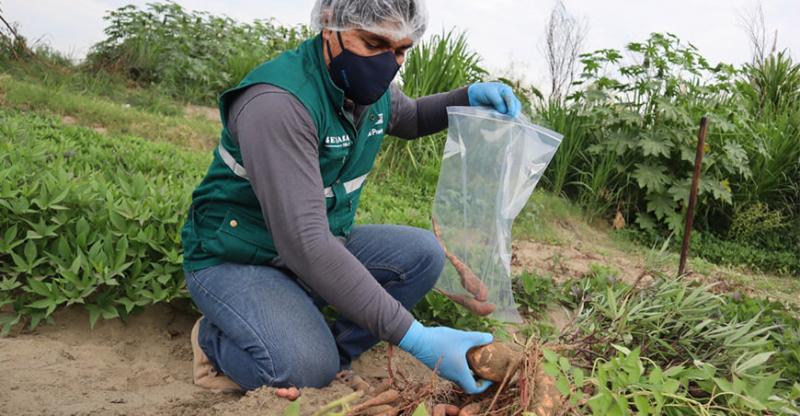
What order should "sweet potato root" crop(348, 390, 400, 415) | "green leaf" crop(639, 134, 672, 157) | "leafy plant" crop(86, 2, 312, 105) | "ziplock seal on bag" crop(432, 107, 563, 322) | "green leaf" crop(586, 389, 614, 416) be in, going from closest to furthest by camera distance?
"green leaf" crop(586, 389, 614, 416), "sweet potato root" crop(348, 390, 400, 415), "ziplock seal on bag" crop(432, 107, 563, 322), "green leaf" crop(639, 134, 672, 157), "leafy plant" crop(86, 2, 312, 105)

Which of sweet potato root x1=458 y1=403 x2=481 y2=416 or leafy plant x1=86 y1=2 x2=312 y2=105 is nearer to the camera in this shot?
sweet potato root x1=458 y1=403 x2=481 y2=416

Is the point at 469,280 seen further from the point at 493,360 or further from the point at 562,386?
the point at 562,386

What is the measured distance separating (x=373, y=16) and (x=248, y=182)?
61cm

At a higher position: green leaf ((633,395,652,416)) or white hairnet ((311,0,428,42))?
white hairnet ((311,0,428,42))

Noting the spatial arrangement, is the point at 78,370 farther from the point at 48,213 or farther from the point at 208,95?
the point at 208,95

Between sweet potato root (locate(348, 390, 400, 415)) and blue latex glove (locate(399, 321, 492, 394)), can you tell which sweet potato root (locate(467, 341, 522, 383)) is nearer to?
blue latex glove (locate(399, 321, 492, 394))

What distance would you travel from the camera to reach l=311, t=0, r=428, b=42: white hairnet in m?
1.89

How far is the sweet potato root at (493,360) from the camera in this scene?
161 cm

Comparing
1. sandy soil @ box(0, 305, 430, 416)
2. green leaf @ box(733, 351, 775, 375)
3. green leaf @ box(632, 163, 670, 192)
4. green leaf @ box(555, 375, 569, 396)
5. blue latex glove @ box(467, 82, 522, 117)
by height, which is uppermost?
A: blue latex glove @ box(467, 82, 522, 117)

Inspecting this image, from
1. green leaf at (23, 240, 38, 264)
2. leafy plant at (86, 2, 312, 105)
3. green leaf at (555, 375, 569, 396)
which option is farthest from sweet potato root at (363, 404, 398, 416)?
leafy plant at (86, 2, 312, 105)

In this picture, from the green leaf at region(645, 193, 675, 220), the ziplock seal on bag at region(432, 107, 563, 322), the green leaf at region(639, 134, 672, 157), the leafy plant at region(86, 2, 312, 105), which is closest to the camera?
the ziplock seal on bag at region(432, 107, 563, 322)

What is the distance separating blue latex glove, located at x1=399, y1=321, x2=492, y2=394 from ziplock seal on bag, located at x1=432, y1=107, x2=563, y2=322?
0.65 metres

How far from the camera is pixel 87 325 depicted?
2.42 metres

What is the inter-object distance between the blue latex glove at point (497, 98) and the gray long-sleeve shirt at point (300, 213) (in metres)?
0.87
